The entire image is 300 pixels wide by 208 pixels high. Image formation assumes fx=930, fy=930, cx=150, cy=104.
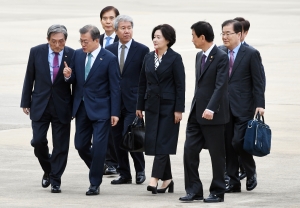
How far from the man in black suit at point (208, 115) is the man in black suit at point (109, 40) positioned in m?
2.01

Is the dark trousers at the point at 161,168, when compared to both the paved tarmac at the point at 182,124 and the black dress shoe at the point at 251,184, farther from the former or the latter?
the black dress shoe at the point at 251,184

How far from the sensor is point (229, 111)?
9734 mm

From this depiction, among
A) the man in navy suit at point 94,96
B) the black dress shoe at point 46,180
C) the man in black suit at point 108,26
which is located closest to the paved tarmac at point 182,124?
the black dress shoe at point 46,180

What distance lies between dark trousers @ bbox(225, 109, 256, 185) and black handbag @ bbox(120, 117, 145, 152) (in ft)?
2.95

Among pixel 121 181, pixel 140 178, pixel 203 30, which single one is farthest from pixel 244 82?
pixel 121 181

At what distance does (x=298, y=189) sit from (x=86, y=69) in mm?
2533

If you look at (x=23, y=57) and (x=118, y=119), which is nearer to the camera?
(x=118, y=119)

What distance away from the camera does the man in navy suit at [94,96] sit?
956 cm

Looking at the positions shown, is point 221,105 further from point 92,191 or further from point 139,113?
point 92,191

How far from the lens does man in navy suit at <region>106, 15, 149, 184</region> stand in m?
10.3

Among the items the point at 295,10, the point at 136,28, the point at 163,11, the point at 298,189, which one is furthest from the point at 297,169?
the point at 295,10

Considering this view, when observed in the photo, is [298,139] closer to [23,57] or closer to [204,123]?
[204,123]

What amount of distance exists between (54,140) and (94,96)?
684 millimetres

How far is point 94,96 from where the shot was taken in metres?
9.62
